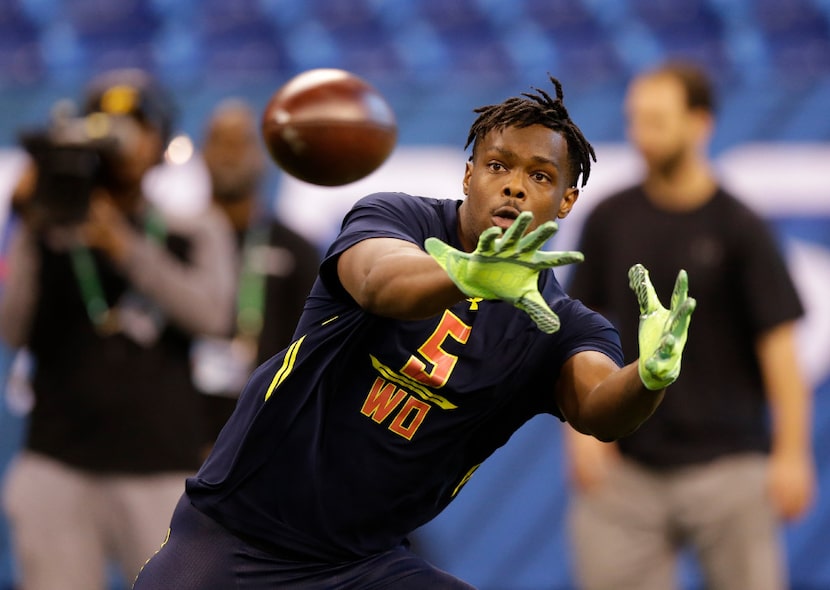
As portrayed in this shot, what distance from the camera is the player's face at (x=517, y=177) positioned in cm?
284

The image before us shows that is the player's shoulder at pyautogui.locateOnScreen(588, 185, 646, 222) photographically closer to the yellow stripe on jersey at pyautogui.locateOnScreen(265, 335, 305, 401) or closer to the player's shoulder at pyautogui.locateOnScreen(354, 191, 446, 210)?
the player's shoulder at pyautogui.locateOnScreen(354, 191, 446, 210)

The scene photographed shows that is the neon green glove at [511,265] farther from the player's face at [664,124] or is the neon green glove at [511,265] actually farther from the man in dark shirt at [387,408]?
the player's face at [664,124]

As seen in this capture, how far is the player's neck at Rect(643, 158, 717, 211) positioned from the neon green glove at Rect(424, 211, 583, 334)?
3.09 m

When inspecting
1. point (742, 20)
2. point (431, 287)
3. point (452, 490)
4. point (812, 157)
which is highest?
point (742, 20)

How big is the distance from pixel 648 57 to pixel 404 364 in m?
5.06

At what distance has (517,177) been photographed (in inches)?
112

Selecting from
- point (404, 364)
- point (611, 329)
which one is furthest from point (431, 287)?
point (611, 329)

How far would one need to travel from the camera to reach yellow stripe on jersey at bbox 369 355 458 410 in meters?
3.04

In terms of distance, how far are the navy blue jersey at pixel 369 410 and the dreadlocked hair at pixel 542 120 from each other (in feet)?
0.81

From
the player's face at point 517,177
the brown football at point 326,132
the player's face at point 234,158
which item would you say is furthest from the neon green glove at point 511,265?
the player's face at point 234,158

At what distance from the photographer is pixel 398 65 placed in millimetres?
7758

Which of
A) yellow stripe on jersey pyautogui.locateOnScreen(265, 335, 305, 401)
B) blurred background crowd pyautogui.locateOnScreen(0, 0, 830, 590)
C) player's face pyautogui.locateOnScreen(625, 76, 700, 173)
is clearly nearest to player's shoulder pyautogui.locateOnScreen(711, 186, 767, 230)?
player's face pyautogui.locateOnScreen(625, 76, 700, 173)

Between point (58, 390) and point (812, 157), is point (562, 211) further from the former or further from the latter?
point (812, 157)

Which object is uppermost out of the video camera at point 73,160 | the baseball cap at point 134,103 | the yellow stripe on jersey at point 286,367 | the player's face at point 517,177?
the player's face at point 517,177
